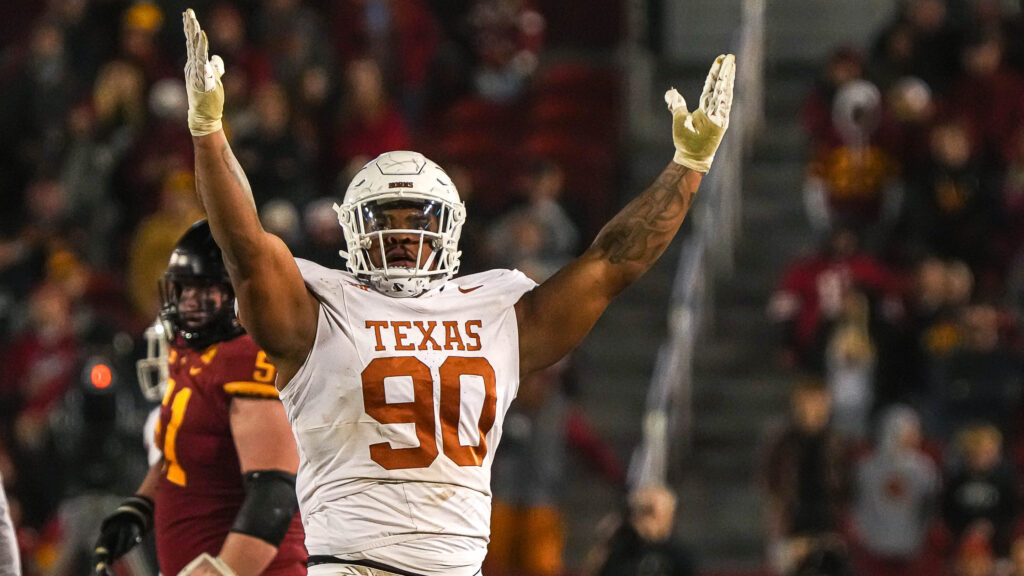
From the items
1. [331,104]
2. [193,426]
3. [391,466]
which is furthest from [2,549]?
[331,104]

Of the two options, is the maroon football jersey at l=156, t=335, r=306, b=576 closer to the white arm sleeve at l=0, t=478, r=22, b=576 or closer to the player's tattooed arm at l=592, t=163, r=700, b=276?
the white arm sleeve at l=0, t=478, r=22, b=576

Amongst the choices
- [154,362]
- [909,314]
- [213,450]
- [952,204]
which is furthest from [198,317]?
[952,204]

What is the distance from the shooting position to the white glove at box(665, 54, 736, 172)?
494cm

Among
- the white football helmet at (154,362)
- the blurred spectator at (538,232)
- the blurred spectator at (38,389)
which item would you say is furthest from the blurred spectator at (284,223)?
the white football helmet at (154,362)

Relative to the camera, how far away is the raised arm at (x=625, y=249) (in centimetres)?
485

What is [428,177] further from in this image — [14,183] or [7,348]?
[14,183]

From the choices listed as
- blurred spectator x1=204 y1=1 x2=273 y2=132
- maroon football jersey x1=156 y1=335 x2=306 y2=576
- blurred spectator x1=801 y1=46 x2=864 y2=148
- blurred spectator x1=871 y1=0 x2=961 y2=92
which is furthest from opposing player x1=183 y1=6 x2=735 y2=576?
blurred spectator x1=204 y1=1 x2=273 y2=132

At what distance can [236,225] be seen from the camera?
4375 millimetres

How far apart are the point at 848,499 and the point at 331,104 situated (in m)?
4.90

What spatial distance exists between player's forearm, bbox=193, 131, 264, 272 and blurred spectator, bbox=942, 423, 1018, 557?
6.78 meters

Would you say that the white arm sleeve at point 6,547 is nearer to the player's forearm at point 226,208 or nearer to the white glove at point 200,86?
the player's forearm at point 226,208

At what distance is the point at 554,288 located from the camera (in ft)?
16.0

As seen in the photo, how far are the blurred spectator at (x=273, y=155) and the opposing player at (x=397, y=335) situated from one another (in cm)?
716

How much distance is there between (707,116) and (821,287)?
6.58 meters
